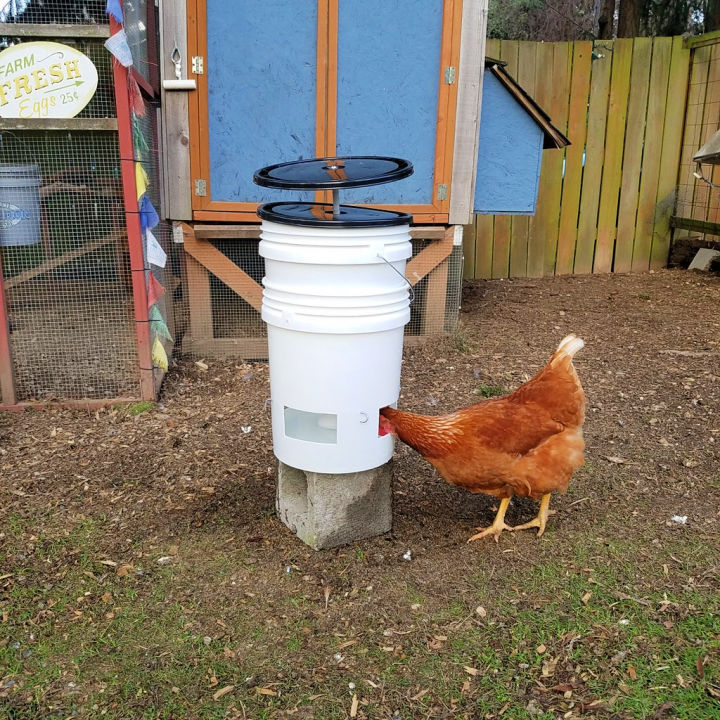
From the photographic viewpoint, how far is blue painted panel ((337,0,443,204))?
15.2 feet

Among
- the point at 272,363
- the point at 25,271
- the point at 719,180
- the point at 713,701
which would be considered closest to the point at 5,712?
the point at 272,363

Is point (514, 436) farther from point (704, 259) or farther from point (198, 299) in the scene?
point (704, 259)

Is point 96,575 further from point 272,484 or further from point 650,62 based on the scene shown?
point 650,62

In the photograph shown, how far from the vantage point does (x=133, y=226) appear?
4.00 metres

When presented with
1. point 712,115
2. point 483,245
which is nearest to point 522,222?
point 483,245

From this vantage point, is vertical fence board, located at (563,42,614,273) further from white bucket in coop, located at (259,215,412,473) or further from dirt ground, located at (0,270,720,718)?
white bucket in coop, located at (259,215,412,473)

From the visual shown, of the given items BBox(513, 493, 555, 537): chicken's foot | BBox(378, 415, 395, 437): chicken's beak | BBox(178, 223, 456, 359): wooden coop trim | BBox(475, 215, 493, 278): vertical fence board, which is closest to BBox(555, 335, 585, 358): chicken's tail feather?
BBox(513, 493, 555, 537): chicken's foot

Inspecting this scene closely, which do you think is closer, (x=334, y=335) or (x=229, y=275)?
(x=334, y=335)

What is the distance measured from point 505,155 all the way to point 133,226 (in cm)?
266

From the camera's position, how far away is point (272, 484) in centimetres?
346

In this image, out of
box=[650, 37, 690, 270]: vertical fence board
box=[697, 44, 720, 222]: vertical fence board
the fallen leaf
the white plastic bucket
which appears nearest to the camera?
the fallen leaf

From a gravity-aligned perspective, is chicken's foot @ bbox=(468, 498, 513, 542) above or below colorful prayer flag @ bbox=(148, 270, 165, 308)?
below

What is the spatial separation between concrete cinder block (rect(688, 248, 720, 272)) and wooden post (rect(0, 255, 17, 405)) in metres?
6.16

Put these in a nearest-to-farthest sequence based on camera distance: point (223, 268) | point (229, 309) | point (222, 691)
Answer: point (222, 691), point (223, 268), point (229, 309)
